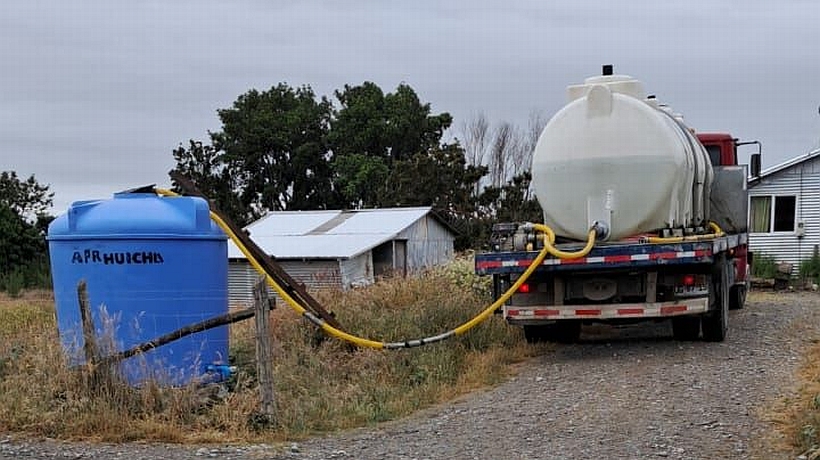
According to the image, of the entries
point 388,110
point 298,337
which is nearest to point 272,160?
point 388,110

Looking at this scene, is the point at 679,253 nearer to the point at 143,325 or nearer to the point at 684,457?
the point at 684,457

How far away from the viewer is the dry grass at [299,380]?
8.48m

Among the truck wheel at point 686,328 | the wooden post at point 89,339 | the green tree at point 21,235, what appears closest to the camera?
the wooden post at point 89,339

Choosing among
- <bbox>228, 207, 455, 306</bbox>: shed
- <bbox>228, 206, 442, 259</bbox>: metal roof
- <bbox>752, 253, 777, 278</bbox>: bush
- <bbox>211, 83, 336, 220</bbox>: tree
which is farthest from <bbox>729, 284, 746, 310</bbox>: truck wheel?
<bbox>211, 83, 336, 220</bbox>: tree

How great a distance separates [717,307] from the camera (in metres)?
12.2

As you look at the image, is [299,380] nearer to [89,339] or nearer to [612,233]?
[89,339]

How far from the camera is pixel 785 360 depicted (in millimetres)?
11500

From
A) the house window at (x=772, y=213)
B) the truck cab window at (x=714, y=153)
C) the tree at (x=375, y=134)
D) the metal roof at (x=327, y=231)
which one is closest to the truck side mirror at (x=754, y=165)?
the truck cab window at (x=714, y=153)

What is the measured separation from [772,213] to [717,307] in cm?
1897

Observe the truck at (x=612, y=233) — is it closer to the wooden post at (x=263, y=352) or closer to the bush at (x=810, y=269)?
the wooden post at (x=263, y=352)

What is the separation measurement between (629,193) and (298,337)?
443 cm

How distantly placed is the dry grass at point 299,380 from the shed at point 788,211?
17129 millimetres

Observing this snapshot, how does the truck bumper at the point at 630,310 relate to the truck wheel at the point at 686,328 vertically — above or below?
above

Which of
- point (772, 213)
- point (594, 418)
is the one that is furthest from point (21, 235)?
point (594, 418)
